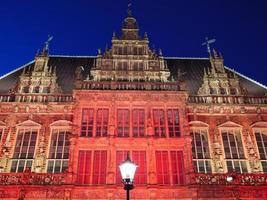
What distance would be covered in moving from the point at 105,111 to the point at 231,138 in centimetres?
884

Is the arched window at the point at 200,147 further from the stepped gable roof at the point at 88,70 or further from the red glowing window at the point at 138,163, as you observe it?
the stepped gable roof at the point at 88,70

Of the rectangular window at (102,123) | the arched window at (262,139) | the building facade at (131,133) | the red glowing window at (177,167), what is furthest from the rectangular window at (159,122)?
the arched window at (262,139)

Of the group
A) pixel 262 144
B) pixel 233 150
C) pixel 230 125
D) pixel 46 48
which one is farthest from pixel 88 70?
pixel 262 144

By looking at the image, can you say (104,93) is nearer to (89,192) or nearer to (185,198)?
(89,192)

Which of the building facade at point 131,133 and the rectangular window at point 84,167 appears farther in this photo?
the rectangular window at point 84,167

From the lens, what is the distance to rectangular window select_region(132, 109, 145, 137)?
21264mm

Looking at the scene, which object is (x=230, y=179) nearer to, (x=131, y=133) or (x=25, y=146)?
(x=131, y=133)

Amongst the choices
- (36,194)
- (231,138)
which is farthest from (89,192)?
(231,138)

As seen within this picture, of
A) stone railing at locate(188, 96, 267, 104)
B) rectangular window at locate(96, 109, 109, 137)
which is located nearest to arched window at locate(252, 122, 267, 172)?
stone railing at locate(188, 96, 267, 104)

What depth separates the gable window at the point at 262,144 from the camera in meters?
21.4

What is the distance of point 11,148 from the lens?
68.9 feet

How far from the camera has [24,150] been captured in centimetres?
2105

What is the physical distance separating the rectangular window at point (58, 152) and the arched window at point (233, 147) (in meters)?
10.5

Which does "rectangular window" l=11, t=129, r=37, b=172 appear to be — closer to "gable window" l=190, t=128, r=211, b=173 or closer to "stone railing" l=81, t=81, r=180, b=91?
"stone railing" l=81, t=81, r=180, b=91
